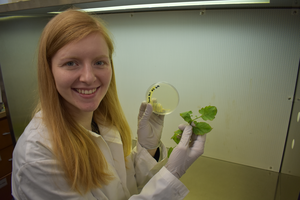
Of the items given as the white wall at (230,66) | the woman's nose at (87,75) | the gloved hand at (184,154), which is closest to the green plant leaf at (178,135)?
the gloved hand at (184,154)

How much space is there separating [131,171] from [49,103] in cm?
61

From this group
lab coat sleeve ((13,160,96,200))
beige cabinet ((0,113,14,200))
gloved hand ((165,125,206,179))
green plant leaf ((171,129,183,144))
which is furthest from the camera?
beige cabinet ((0,113,14,200))

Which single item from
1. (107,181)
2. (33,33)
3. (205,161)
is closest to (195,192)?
(205,161)

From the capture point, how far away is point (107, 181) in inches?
32.2

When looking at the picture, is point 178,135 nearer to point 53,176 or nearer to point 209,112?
point 209,112

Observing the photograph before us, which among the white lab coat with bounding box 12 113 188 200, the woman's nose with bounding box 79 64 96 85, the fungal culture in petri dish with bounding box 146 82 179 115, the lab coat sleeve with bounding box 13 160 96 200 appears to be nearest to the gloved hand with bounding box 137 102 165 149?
the fungal culture in petri dish with bounding box 146 82 179 115

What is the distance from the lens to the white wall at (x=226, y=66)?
0.96 m

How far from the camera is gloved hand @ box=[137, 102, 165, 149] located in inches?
43.3

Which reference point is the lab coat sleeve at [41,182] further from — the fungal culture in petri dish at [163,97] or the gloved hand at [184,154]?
the fungal culture in petri dish at [163,97]

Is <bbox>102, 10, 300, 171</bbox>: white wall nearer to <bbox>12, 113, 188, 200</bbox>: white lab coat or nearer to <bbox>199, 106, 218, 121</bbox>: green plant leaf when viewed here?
<bbox>199, 106, 218, 121</bbox>: green plant leaf

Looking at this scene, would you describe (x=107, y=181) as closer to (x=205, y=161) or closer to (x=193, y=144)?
(x=193, y=144)

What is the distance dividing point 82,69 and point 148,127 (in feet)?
1.85

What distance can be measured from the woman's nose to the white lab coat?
0.83 ft

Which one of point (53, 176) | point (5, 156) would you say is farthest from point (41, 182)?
point (5, 156)
